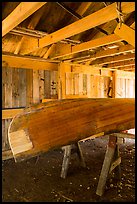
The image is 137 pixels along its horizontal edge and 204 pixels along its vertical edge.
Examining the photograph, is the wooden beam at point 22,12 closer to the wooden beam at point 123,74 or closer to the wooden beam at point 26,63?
the wooden beam at point 26,63

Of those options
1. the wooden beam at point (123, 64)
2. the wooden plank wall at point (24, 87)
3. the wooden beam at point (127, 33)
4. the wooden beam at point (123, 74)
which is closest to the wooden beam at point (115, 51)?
the wooden plank wall at point (24, 87)

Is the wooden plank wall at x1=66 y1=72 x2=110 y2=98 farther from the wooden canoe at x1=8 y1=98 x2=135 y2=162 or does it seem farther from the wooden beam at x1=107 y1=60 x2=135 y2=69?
the wooden canoe at x1=8 y1=98 x2=135 y2=162

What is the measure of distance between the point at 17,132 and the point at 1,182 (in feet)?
8.14

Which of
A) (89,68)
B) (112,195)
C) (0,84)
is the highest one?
(89,68)

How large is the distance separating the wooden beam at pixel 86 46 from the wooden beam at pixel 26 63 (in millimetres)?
294

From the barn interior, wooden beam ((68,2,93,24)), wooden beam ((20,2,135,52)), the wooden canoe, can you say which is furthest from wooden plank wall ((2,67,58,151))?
the wooden canoe

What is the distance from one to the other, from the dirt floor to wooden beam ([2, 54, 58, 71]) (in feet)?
7.44

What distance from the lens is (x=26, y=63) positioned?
4754 millimetres

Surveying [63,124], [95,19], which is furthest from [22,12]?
[63,124]

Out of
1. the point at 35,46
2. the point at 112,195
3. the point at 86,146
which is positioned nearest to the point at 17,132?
the point at 112,195

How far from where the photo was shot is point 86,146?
542cm

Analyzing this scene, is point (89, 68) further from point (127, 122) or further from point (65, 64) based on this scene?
point (127, 122)

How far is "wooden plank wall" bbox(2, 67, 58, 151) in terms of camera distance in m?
4.45

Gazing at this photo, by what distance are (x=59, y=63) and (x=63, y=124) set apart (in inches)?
178
